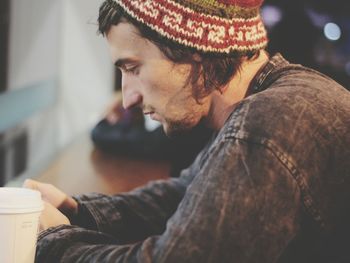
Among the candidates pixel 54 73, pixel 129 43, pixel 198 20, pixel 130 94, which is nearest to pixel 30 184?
pixel 130 94

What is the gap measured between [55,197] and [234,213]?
614mm

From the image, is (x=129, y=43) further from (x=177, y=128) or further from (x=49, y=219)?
(x=49, y=219)

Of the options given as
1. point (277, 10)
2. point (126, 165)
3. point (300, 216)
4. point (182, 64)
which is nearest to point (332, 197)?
point (300, 216)

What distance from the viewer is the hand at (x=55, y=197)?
1449 mm

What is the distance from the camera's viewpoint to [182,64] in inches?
48.7

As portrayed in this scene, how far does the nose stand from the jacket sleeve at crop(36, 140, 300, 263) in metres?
0.33

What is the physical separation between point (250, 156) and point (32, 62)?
9.86 feet

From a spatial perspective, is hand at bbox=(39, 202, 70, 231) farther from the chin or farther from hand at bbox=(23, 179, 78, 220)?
the chin

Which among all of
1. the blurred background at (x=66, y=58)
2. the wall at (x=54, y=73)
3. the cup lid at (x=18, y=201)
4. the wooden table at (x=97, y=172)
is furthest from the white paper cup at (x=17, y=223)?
the wall at (x=54, y=73)

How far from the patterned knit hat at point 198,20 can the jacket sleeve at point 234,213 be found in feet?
0.83

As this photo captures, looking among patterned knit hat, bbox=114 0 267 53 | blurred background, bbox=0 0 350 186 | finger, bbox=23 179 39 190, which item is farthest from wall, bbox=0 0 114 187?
patterned knit hat, bbox=114 0 267 53

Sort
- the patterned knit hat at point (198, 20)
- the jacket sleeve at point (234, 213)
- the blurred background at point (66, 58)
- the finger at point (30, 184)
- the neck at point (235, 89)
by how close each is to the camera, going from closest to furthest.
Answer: the jacket sleeve at point (234, 213), the patterned knit hat at point (198, 20), the neck at point (235, 89), the finger at point (30, 184), the blurred background at point (66, 58)

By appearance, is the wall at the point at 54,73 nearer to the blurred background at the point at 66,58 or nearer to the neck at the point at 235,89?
the blurred background at the point at 66,58

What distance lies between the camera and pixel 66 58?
389 centimetres
